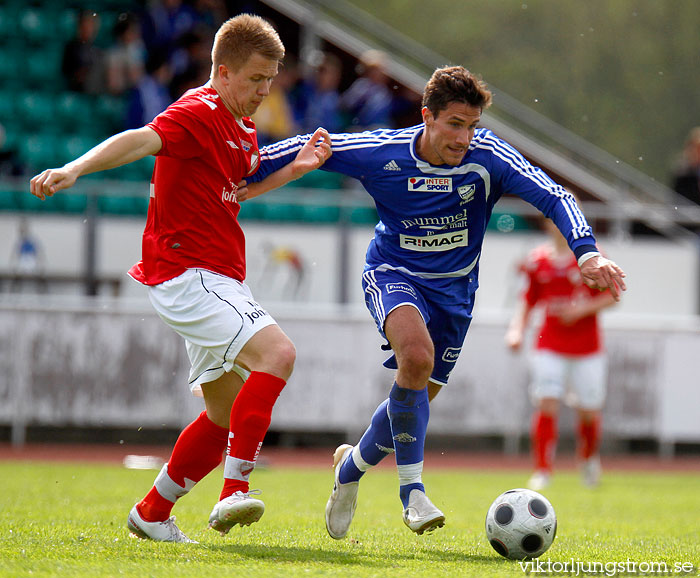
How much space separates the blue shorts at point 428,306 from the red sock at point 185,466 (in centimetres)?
95

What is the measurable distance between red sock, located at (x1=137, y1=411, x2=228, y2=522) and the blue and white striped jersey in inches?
47.6

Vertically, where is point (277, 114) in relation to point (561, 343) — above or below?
above

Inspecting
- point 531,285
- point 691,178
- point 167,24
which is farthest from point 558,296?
point 167,24

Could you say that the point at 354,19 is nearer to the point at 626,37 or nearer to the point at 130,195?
the point at 130,195

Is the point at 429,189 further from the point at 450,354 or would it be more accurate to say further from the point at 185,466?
the point at 185,466

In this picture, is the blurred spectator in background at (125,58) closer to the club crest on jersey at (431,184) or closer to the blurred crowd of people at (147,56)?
the blurred crowd of people at (147,56)

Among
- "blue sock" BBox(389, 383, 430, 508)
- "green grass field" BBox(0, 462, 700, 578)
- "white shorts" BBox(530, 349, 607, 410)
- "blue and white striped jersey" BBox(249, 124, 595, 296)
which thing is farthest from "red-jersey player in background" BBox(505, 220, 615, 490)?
"blue sock" BBox(389, 383, 430, 508)

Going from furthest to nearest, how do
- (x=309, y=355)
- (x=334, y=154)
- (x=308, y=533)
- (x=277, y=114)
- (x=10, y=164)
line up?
(x=277, y=114) < (x=10, y=164) < (x=309, y=355) < (x=308, y=533) < (x=334, y=154)

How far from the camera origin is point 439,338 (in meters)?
5.32

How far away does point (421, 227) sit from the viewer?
523 centimetres

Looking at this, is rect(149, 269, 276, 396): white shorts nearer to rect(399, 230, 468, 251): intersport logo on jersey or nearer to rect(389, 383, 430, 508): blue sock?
rect(389, 383, 430, 508): blue sock

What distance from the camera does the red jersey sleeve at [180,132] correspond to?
453 cm

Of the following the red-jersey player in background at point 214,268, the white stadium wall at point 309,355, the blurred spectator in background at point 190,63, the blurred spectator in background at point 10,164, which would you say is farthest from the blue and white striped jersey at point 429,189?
the blurred spectator in background at point 190,63

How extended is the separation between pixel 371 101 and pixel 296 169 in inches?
345
